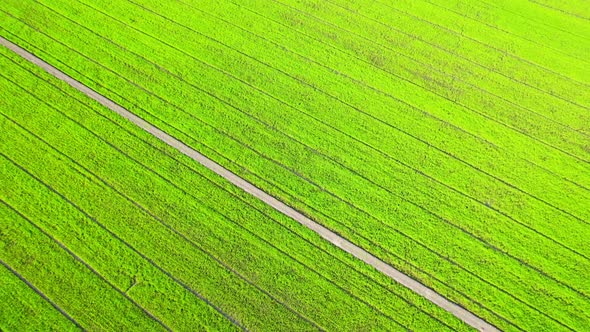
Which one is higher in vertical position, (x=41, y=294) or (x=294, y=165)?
(x=294, y=165)

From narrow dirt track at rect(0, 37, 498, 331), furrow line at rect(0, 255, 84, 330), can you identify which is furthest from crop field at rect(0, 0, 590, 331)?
narrow dirt track at rect(0, 37, 498, 331)

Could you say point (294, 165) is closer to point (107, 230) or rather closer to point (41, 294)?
point (107, 230)

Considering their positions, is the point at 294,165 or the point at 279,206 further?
the point at 294,165

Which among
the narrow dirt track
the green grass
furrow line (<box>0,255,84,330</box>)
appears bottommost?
the green grass

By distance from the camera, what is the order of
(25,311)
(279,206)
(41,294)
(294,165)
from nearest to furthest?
1. (25,311)
2. (41,294)
3. (279,206)
4. (294,165)

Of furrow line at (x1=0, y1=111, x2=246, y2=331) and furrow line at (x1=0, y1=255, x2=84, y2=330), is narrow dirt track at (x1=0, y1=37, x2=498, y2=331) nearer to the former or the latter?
furrow line at (x1=0, y1=111, x2=246, y2=331)

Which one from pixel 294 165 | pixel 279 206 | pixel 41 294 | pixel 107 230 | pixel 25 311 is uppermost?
A: pixel 294 165

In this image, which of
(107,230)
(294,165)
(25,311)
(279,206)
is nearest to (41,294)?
(25,311)
